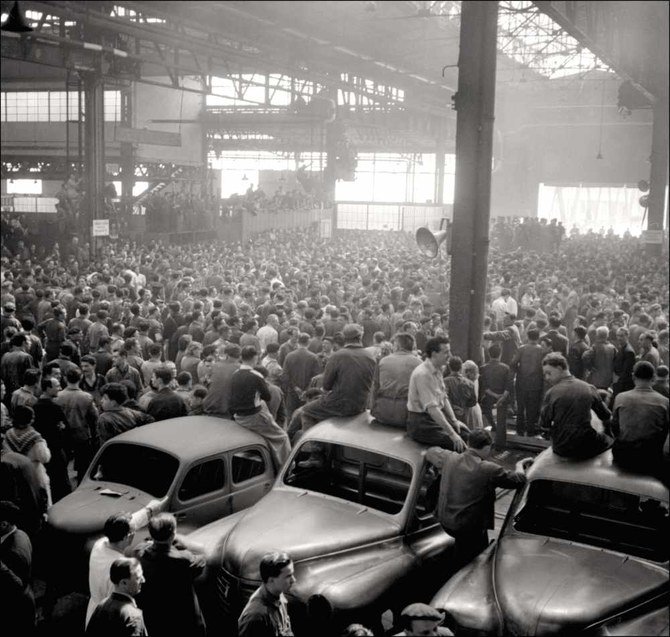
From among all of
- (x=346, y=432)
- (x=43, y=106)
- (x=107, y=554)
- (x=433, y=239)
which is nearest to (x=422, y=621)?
(x=107, y=554)

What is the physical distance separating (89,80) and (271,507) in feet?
62.6

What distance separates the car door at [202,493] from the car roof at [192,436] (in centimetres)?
11

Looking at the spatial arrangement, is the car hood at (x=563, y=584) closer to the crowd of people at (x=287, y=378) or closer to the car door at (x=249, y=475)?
the crowd of people at (x=287, y=378)

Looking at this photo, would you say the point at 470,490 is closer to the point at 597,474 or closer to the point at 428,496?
the point at 428,496

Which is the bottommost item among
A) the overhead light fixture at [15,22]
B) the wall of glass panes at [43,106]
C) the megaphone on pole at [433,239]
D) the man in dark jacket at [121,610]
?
the man in dark jacket at [121,610]

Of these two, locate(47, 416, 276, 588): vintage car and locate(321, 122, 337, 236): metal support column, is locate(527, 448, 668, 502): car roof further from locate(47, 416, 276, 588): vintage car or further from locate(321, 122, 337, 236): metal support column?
locate(321, 122, 337, 236): metal support column

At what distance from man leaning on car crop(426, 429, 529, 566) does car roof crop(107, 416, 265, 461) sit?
2.17 m

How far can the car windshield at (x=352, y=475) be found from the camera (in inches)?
246

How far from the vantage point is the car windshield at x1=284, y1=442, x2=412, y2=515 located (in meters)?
6.25

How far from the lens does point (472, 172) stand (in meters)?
9.66

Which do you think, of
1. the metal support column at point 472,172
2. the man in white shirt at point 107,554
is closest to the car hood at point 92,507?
the man in white shirt at point 107,554

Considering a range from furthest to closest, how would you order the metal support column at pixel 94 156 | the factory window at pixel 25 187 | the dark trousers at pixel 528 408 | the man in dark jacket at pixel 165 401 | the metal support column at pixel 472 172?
the factory window at pixel 25 187
the metal support column at pixel 94 156
the dark trousers at pixel 528 408
the metal support column at pixel 472 172
the man in dark jacket at pixel 165 401

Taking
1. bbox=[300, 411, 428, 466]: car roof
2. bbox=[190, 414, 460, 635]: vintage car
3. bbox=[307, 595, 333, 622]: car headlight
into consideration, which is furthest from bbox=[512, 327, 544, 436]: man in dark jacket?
bbox=[307, 595, 333, 622]: car headlight

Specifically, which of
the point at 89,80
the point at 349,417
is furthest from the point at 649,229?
the point at 349,417
